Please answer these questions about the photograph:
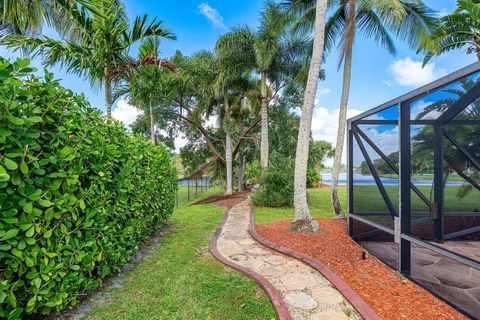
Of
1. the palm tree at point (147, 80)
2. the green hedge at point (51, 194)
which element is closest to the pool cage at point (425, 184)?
the green hedge at point (51, 194)

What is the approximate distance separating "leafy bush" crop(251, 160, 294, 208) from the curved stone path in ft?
13.1

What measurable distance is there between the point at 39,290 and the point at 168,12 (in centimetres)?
1044

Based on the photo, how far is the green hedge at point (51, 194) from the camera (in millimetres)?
1713

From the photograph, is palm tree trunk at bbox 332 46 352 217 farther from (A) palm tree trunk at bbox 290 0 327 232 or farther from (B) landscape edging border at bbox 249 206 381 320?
(B) landscape edging border at bbox 249 206 381 320

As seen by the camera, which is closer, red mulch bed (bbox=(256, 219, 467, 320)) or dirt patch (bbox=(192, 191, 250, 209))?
red mulch bed (bbox=(256, 219, 467, 320))

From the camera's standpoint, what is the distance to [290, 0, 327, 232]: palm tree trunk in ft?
16.7

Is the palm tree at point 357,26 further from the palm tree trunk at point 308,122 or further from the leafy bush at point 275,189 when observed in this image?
the leafy bush at point 275,189

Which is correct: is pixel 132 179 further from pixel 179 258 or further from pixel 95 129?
pixel 179 258

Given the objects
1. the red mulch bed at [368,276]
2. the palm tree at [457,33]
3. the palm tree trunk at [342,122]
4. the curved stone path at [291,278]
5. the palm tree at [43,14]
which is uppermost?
the palm tree at [457,33]

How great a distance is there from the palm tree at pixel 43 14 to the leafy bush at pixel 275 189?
702 cm

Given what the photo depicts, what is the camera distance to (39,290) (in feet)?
6.35

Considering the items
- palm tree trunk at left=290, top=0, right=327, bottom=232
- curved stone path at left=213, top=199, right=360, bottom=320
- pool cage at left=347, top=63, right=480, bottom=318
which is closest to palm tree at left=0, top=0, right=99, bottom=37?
palm tree trunk at left=290, top=0, right=327, bottom=232

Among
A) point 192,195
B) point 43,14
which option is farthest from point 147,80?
point 192,195

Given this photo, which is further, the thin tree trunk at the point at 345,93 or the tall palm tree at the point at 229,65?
the tall palm tree at the point at 229,65
